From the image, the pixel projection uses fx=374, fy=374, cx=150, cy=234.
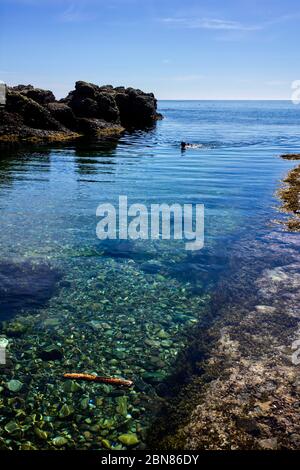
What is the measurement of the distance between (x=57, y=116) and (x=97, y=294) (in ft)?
165

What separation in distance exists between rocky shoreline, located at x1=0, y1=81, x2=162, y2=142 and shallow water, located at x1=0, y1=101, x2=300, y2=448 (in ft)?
80.2

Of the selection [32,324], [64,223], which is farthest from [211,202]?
[32,324]

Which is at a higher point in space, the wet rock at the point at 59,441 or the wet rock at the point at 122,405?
the wet rock at the point at 122,405

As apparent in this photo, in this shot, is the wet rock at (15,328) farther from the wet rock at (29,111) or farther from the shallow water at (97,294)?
the wet rock at (29,111)

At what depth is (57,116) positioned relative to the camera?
183 feet

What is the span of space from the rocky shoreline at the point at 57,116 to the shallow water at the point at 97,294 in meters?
24.4

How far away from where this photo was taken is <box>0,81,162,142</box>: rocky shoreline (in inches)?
1884

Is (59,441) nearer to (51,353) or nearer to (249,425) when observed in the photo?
(51,353)

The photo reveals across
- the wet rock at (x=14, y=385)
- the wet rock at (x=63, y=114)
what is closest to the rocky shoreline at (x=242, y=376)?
the wet rock at (x=14, y=385)

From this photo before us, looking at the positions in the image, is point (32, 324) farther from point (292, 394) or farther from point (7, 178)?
point (7, 178)

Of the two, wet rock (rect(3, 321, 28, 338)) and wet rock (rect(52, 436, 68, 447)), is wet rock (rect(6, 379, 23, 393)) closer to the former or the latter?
wet rock (rect(52, 436, 68, 447))

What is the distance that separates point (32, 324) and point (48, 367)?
1.74m

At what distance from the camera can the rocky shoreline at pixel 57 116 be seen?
4784 centimetres

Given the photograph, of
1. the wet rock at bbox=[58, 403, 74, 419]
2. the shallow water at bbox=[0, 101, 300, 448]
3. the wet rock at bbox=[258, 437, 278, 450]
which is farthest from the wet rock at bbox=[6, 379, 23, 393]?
the wet rock at bbox=[258, 437, 278, 450]
